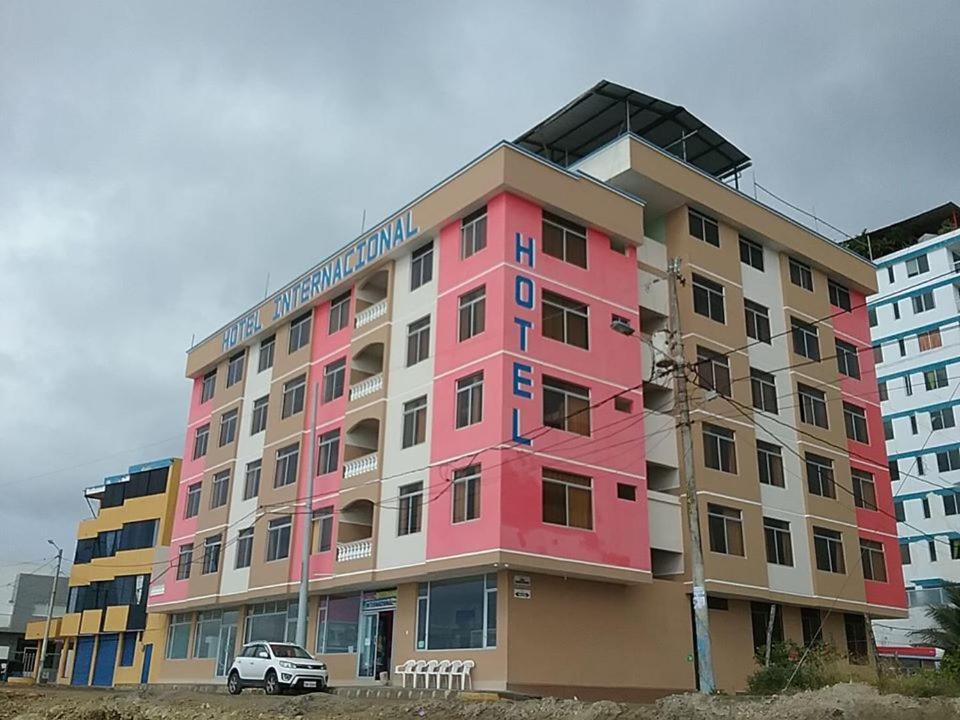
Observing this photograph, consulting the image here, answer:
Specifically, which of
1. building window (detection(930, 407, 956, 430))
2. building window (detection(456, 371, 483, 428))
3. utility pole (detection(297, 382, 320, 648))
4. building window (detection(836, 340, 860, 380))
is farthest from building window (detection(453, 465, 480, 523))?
building window (detection(930, 407, 956, 430))

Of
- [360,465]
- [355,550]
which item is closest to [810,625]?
[355,550]

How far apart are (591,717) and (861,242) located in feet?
229

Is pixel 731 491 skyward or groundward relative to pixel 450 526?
skyward

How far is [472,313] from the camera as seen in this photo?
109 ft

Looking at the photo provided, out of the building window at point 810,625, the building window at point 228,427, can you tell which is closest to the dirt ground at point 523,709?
the building window at point 810,625

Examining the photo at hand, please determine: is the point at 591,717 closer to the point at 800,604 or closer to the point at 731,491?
the point at 731,491

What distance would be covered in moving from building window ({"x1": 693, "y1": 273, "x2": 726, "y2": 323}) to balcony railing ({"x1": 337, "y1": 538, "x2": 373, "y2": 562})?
15.2 metres

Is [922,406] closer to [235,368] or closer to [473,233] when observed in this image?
[473,233]

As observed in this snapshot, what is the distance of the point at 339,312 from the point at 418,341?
717 centimetres

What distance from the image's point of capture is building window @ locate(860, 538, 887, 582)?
40.6m

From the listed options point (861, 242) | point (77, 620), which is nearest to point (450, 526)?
point (77, 620)

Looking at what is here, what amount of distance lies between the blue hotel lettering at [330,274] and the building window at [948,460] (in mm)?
44515

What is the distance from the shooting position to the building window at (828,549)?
38.7 metres

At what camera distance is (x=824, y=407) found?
137ft
